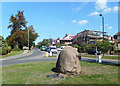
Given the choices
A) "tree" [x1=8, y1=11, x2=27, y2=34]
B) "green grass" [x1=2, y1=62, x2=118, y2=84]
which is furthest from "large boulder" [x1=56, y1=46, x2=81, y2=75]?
"tree" [x1=8, y1=11, x2=27, y2=34]

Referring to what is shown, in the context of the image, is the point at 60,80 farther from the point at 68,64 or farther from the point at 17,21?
the point at 17,21

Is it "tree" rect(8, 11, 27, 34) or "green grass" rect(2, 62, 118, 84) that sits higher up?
"tree" rect(8, 11, 27, 34)

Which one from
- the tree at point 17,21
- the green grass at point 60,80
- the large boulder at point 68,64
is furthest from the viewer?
the tree at point 17,21

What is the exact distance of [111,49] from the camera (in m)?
35.2

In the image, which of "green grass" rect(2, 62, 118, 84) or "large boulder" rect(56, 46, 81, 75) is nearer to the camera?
"green grass" rect(2, 62, 118, 84)

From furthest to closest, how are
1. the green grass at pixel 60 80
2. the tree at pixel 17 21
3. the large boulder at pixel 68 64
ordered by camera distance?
the tree at pixel 17 21
the large boulder at pixel 68 64
the green grass at pixel 60 80

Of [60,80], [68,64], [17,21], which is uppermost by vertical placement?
[17,21]

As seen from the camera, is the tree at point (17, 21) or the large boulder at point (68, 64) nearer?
the large boulder at point (68, 64)

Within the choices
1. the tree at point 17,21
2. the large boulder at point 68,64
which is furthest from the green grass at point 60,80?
the tree at point 17,21

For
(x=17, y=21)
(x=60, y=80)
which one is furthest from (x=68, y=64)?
(x=17, y=21)

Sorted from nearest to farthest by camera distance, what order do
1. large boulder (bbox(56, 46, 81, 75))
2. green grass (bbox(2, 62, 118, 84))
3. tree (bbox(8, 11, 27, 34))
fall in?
green grass (bbox(2, 62, 118, 84)) < large boulder (bbox(56, 46, 81, 75)) < tree (bbox(8, 11, 27, 34))

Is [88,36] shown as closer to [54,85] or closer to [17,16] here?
[17,16]

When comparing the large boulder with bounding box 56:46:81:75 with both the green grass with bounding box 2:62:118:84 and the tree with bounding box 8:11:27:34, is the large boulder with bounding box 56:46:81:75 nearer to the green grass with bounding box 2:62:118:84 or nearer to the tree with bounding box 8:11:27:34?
the green grass with bounding box 2:62:118:84

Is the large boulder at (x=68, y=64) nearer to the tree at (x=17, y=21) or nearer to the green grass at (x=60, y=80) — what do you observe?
the green grass at (x=60, y=80)
